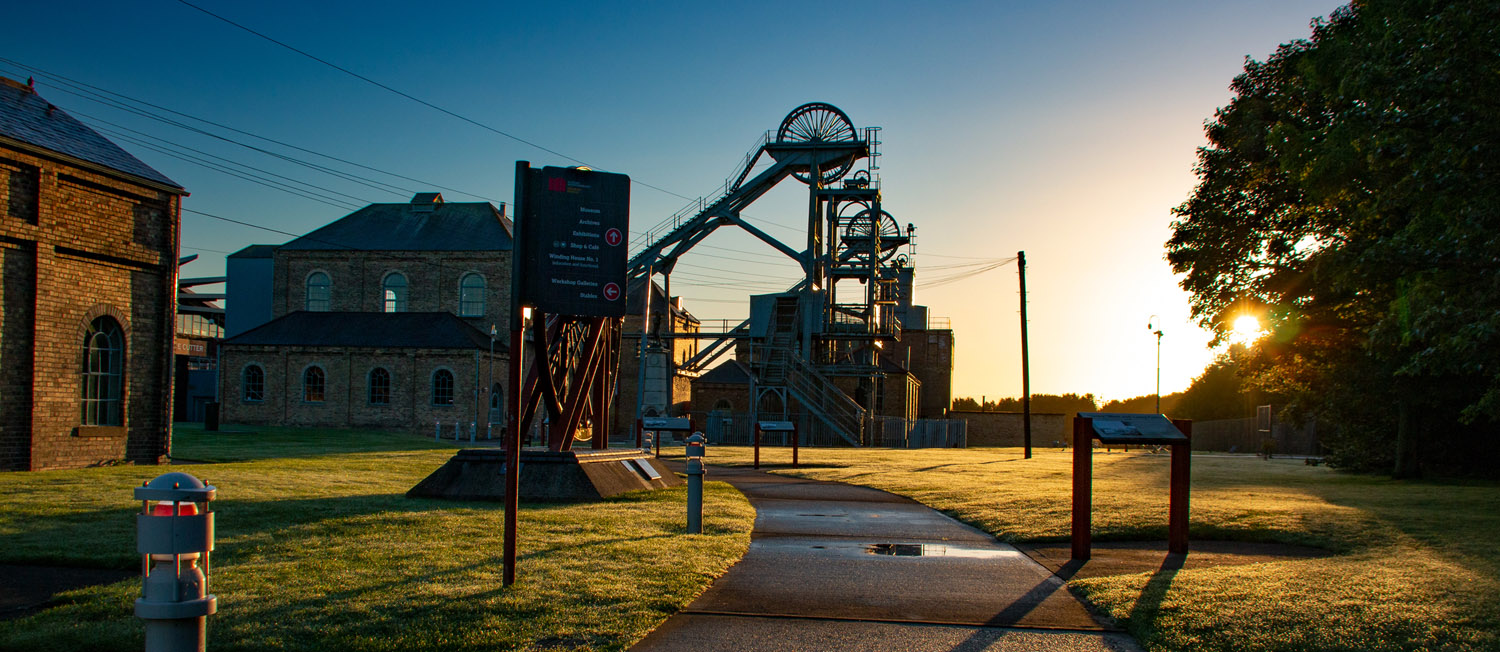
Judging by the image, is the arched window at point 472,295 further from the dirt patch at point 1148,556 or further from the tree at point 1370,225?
the dirt patch at point 1148,556

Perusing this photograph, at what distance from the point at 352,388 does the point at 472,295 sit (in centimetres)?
767

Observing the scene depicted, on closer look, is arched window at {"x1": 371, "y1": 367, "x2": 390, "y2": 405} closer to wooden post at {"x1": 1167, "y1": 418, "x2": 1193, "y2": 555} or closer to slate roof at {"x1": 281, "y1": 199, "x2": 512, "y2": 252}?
slate roof at {"x1": 281, "y1": 199, "x2": 512, "y2": 252}

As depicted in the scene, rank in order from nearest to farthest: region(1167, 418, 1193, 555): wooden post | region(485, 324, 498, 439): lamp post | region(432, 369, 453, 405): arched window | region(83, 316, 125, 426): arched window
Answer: region(1167, 418, 1193, 555): wooden post → region(83, 316, 125, 426): arched window → region(485, 324, 498, 439): lamp post → region(432, 369, 453, 405): arched window

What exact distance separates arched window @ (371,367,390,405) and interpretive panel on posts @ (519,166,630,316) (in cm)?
3814

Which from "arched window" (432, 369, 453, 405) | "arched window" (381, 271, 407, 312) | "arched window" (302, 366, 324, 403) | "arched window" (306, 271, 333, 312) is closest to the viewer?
"arched window" (432, 369, 453, 405)

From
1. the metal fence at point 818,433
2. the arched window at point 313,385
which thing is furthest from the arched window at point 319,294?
the metal fence at point 818,433

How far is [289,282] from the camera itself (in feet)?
160

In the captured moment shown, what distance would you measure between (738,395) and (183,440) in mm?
31248

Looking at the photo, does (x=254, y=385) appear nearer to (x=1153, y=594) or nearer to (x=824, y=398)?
(x=824, y=398)

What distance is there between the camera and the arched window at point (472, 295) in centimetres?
4775

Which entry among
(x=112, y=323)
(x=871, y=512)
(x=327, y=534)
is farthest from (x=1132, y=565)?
(x=112, y=323)

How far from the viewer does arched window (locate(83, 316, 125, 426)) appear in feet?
58.8

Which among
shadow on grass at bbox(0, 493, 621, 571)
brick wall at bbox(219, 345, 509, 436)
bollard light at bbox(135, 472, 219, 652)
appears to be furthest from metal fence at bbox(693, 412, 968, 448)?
bollard light at bbox(135, 472, 219, 652)

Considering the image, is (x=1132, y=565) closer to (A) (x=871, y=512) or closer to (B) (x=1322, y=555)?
(B) (x=1322, y=555)
